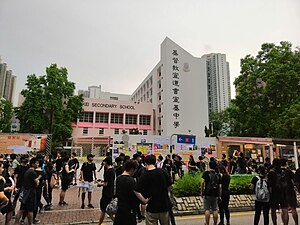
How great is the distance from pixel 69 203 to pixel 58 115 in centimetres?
2214

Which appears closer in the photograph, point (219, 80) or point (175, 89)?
point (175, 89)

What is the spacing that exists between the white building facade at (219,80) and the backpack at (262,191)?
52150 mm

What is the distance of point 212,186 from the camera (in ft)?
17.8

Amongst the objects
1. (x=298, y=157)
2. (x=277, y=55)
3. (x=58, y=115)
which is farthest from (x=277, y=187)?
(x=58, y=115)

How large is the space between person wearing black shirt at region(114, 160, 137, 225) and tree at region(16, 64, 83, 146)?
86.7ft

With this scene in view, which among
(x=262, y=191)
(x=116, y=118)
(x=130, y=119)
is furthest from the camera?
(x=130, y=119)

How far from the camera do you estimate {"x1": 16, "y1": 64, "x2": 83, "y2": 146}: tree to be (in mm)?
27906

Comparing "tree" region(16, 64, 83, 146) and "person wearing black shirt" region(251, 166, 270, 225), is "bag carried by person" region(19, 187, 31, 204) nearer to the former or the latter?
"person wearing black shirt" region(251, 166, 270, 225)

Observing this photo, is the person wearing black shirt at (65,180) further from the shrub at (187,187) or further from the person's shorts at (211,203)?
the person's shorts at (211,203)

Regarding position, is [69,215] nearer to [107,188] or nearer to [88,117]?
[107,188]

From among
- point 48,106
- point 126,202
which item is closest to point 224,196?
point 126,202

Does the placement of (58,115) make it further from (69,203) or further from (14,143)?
(69,203)

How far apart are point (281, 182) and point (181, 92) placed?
30164mm

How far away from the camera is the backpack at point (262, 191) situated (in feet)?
17.4
